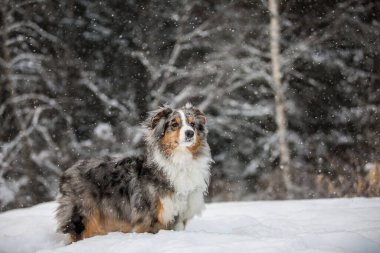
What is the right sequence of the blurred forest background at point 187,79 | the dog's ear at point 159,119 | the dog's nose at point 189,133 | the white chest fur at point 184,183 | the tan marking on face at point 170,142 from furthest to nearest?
1. the blurred forest background at point 187,79
2. the dog's ear at point 159,119
3. the tan marking on face at point 170,142
4. the dog's nose at point 189,133
5. the white chest fur at point 184,183

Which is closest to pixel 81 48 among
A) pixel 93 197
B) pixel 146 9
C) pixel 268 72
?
pixel 146 9

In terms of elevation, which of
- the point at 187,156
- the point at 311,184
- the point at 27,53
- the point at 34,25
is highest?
the point at 34,25

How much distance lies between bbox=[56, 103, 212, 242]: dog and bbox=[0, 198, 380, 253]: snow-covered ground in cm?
34

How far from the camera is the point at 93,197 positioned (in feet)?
18.0

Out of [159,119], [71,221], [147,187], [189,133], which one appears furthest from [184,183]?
[71,221]

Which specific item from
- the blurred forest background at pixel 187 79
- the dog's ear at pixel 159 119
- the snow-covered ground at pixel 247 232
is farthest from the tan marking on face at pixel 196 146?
the blurred forest background at pixel 187 79

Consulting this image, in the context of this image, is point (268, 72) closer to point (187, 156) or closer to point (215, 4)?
point (215, 4)

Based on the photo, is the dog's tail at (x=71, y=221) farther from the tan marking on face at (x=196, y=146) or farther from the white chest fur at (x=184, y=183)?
the tan marking on face at (x=196, y=146)

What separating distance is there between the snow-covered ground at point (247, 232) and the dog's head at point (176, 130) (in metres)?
1.07

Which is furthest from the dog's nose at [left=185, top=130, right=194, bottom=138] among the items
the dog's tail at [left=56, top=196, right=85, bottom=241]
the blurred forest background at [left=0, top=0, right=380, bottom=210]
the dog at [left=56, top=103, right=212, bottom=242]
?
the blurred forest background at [left=0, top=0, right=380, bottom=210]

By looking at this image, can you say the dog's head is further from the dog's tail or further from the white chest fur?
the dog's tail

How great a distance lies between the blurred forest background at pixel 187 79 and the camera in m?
13.4

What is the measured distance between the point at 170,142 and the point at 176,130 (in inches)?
6.7

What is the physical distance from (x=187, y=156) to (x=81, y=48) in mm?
10121
